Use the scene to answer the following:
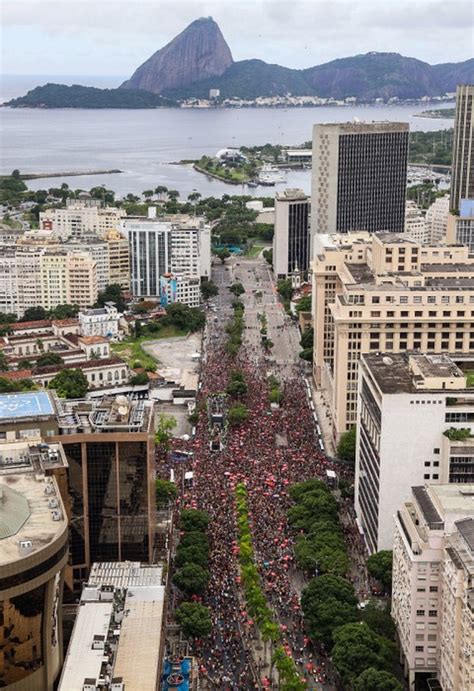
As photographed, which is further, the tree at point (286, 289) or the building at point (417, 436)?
the tree at point (286, 289)

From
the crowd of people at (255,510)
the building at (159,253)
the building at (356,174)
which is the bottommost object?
the crowd of people at (255,510)

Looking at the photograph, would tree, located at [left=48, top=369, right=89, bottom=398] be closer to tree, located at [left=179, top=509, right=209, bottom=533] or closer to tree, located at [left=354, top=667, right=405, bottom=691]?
tree, located at [left=179, top=509, right=209, bottom=533]

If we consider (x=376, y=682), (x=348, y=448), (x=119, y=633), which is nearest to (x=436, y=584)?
(x=376, y=682)

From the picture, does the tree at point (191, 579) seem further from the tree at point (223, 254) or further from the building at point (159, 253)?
the tree at point (223, 254)

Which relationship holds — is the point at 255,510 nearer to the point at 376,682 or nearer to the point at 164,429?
the point at 164,429

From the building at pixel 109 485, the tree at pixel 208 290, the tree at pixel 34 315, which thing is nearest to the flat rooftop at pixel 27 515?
the building at pixel 109 485
